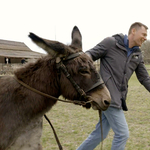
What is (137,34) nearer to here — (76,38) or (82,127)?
(76,38)

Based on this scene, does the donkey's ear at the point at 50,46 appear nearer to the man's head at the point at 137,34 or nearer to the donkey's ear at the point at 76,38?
the donkey's ear at the point at 76,38

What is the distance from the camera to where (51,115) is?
295 inches

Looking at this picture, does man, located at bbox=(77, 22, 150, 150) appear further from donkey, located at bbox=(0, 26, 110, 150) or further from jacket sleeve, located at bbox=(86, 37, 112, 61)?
donkey, located at bbox=(0, 26, 110, 150)

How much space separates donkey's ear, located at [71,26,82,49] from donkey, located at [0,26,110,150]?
0.31 metres

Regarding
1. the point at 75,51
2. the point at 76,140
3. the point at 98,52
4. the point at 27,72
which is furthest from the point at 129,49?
the point at 76,140

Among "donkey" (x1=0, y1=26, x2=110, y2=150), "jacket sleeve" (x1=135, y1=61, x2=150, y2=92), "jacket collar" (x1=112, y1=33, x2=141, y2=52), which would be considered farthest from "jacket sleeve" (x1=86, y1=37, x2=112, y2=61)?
"jacket sleeve" (x1=135, y1=61, x2=150, y2=92)

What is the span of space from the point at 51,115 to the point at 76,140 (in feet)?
8.73

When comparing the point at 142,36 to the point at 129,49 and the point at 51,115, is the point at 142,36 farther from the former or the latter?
the point at 51,115

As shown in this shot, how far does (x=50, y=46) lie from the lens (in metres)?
2.24

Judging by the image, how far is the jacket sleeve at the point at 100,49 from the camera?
3.22 meters

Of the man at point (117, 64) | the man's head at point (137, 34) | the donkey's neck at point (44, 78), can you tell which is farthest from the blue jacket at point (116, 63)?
the donkey's neck at point (44, 78)

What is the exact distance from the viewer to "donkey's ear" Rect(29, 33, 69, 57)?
2119 mm

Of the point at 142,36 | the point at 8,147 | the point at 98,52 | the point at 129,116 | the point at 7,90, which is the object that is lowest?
the point at 129,116

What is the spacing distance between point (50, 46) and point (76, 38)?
750mm
